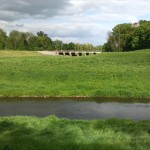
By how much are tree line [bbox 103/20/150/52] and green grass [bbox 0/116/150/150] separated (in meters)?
98.4

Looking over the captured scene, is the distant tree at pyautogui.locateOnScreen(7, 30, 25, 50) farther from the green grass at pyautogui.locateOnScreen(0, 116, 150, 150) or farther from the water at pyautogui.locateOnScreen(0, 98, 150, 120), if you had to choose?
the green grass at pyautogui.locateOnScreen(0, 116, 150, 150)

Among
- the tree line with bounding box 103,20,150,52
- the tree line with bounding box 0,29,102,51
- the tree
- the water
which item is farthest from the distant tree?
the water

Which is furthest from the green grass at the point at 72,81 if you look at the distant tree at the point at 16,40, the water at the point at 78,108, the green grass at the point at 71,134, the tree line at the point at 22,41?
the distant tree at the point at 16,40

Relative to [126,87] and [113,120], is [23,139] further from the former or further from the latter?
[126,87]

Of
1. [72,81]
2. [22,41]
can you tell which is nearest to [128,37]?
[22,41]

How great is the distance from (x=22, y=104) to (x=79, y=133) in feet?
45.0

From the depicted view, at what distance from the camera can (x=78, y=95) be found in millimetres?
32719

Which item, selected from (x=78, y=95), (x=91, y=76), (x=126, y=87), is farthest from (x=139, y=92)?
(x=91, y=76)

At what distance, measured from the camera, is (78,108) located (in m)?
27.0

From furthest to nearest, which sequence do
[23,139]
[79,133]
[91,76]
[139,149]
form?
[91,76]
[79,133]
[23,139]
[139,149]

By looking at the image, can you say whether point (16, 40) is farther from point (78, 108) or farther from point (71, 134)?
point (71, 134)

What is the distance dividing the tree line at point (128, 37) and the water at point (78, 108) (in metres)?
86.5

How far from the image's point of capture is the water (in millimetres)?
24906

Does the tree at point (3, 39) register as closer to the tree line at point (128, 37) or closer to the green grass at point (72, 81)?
the tree line at point (128, 37)
